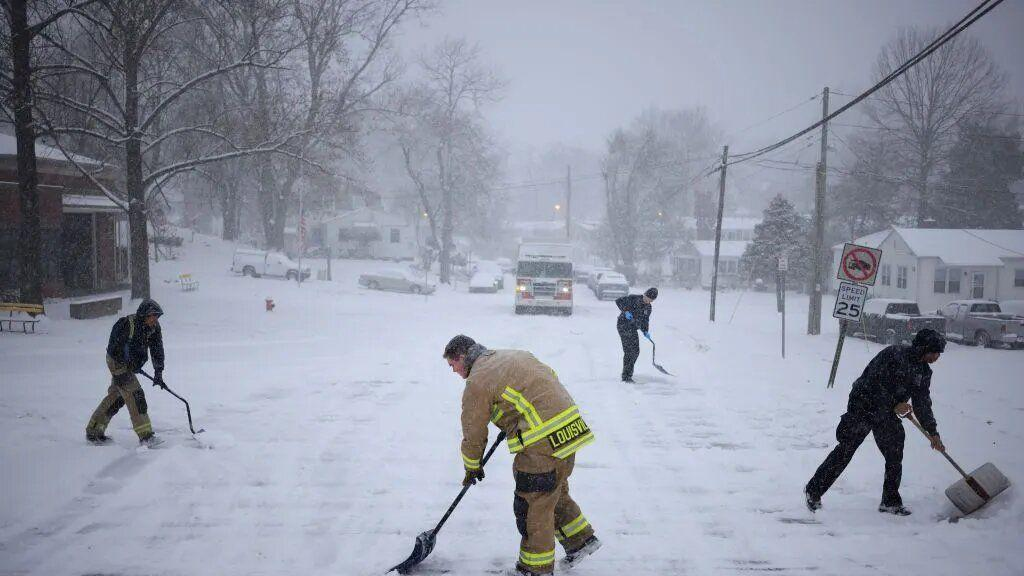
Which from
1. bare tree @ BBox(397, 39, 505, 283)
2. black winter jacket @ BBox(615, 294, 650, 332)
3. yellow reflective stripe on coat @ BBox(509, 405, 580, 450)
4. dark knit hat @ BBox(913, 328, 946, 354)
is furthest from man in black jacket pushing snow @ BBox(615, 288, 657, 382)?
bare tree @ BBox(397, 39, 505, 283)

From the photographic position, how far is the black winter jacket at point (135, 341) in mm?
6797

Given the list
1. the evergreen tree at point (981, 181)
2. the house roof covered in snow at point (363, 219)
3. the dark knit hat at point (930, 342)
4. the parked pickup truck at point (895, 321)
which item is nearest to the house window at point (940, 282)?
the parked pickup truck at point (895, 321)

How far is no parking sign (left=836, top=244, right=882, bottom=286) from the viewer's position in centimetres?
1055

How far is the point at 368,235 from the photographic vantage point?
57.2 meters

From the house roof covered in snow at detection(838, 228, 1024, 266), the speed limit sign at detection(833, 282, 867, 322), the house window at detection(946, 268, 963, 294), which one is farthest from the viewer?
the house window at detection(946, 268, 963, 294)

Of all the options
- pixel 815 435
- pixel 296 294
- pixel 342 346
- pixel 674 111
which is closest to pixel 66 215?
pixel 296 294

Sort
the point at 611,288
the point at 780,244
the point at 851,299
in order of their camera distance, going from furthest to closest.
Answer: the point at 780,244
the point at 611,288
the point at 851,299

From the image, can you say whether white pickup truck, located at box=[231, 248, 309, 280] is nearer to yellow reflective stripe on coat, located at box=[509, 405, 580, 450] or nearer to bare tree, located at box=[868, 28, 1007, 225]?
yellow reflective stripe on coat, located at box=[509, 405, 580, 450]

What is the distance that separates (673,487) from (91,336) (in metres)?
14.3

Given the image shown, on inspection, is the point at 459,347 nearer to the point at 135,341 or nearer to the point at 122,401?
the point at 135,341

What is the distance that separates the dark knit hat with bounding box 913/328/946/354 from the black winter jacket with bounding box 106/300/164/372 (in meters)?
7.57

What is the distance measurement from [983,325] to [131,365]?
2505cm

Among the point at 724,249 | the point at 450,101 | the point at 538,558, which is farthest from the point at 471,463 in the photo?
the point at 724,249

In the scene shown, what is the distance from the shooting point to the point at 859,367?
15594 millimetres
